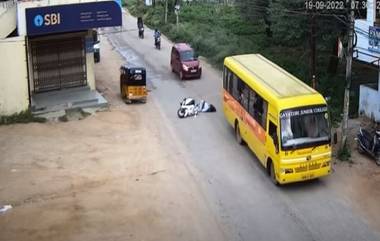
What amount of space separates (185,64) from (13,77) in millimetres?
Result: 9954

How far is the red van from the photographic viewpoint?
101 ft

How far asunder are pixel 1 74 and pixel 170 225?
11.7 m

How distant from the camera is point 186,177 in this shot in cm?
1853

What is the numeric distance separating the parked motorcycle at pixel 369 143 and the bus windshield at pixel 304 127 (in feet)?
8.57

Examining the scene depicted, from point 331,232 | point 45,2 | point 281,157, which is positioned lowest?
point 331,232

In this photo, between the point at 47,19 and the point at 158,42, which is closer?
the point at 47,19

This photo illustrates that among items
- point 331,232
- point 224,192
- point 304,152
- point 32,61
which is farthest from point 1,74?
point 331,232

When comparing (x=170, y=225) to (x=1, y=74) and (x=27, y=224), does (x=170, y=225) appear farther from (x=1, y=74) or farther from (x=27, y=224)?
(x=1, y=74)

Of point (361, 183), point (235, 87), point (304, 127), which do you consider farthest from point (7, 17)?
point (361, 183)

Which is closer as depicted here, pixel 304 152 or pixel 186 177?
pixel 304 152

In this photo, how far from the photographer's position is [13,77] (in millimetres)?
23797

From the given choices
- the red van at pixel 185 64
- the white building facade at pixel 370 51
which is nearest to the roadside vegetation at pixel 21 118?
the red van at pixel 185 64

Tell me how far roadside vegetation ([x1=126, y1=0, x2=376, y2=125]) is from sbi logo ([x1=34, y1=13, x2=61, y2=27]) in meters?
9.73

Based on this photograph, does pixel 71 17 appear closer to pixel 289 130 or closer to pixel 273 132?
pixel 273 132
